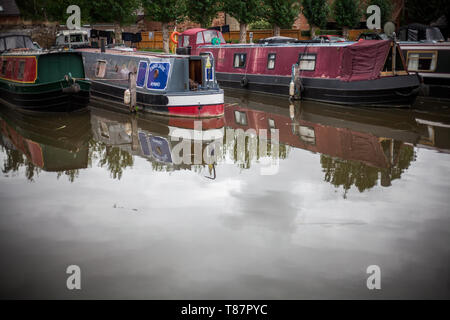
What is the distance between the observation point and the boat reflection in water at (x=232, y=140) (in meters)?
9.55

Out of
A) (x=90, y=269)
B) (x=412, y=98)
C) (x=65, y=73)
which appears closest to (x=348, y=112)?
(x=412, y=98)

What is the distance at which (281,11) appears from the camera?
33.6m

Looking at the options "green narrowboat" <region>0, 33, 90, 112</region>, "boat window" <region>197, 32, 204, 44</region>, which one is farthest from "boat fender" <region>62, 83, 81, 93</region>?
"boat window" <region>197, 32, 204, 44</region>

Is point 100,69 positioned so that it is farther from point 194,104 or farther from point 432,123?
point 432,123

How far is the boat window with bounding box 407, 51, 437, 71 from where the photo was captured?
60.0 feet

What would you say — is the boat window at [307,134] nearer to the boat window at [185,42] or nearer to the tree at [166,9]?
the boat window at [185,42]

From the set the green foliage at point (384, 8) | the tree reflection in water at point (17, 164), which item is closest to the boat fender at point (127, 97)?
the tree reflection in water at point (17, 164)

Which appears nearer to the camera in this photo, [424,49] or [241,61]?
[424,49]

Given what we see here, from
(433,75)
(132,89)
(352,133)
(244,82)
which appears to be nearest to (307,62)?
(244,82)

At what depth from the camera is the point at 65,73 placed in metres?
16.2

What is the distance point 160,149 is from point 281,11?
25.3m

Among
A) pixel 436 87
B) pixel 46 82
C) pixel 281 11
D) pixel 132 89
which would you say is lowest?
pixel 436 87

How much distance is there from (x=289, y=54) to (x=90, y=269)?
1539 centimetres
